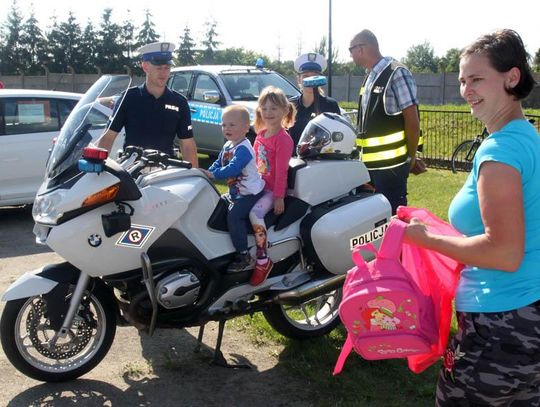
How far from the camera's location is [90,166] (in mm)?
3488

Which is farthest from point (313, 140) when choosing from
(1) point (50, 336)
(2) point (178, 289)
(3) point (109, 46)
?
(3) point (109, 46)

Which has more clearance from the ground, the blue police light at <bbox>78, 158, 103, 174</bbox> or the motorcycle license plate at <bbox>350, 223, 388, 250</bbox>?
the blue police light at <bbox>78, 158, 103, 174</bbox>

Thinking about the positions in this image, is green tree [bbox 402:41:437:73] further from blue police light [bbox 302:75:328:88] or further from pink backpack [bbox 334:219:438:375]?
pink backpack [bbox 334:219:438:375]

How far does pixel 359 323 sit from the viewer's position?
2238 mm

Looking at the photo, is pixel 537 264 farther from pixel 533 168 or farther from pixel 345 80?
pixel 345 80

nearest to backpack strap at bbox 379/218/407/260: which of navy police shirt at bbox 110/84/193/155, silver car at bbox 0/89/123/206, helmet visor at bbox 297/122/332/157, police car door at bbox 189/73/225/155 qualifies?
helmet visor at bbox 297/122/332/157

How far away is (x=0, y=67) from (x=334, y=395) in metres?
67.8

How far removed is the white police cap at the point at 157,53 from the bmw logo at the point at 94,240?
1598mm

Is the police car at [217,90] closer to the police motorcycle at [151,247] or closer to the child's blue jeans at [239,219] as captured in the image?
the police motorcycle at [151,247]

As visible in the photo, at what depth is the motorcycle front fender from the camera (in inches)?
140

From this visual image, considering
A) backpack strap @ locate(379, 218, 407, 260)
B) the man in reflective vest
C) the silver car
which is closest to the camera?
backpack strap @ locate(379, 218, 407, 260)

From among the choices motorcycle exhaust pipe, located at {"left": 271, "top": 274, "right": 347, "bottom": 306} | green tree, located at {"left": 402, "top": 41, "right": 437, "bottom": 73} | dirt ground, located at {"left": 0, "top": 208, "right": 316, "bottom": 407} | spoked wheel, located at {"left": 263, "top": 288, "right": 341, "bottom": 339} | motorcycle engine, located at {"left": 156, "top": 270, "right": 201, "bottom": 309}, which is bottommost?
dirt ground, located at {"left": 0, "top": 208, "right": 316, "bottom": 407}

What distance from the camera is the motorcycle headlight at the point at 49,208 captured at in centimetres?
357

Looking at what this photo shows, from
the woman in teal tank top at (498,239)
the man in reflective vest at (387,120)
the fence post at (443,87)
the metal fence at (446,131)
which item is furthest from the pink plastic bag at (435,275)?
the fence post at (443,87)
